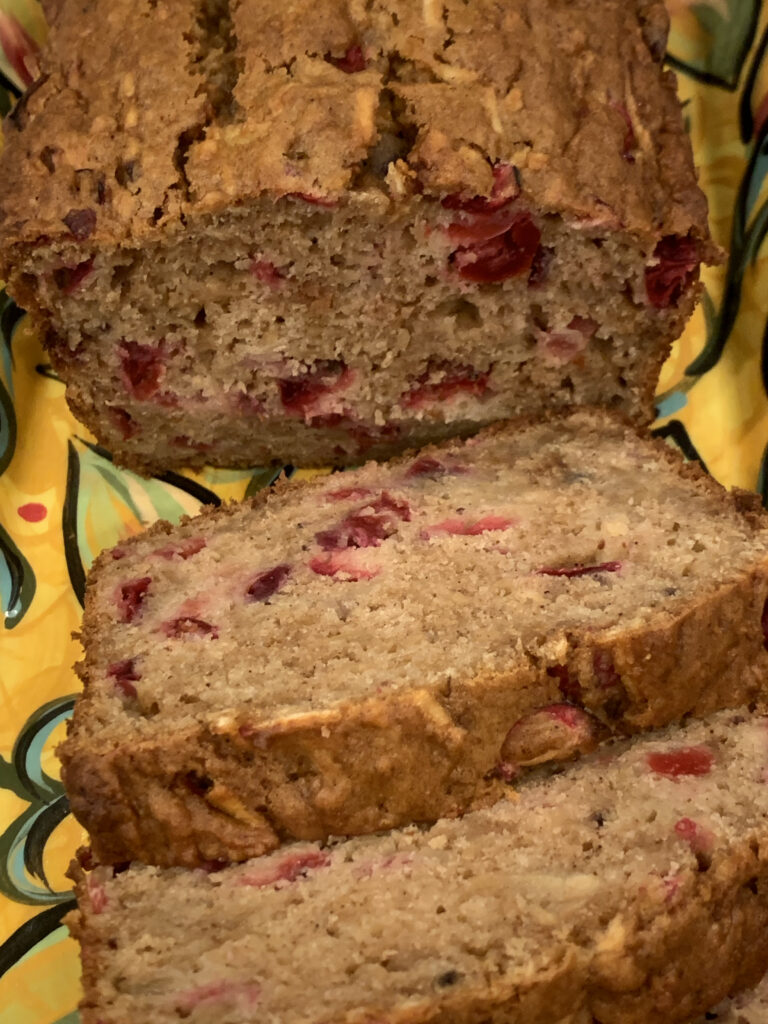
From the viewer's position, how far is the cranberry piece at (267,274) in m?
2.18

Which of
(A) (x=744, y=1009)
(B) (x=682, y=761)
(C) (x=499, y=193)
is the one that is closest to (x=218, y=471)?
(C) (x=499, y=193)

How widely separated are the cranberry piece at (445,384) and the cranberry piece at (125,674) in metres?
1.01

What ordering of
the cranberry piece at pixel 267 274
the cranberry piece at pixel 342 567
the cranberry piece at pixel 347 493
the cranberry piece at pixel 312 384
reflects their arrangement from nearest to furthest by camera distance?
the cranberry piece at pixel 342 567
the cranberry piece at pixel 267 274
the cranberry piece at pixel 347 493
the cranberry piece at pixel 312 384

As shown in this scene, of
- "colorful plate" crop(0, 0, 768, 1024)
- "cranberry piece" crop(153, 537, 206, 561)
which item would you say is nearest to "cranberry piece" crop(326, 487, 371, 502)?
"cranberry piece" crop(153, 537, 206, 561)

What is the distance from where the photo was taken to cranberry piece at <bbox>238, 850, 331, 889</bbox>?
172 centimetres

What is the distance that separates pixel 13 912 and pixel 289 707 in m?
0.84

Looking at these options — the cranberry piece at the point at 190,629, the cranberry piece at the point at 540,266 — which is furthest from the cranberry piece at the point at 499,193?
the cranberry piece at the point at 190,629

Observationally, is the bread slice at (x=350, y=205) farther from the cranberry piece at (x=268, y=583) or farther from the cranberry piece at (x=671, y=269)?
the cranberry piece at (x=268, y=583)

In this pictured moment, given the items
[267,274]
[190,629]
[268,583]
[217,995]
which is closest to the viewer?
[217,995]

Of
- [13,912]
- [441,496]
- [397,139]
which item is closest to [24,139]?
[397,139]

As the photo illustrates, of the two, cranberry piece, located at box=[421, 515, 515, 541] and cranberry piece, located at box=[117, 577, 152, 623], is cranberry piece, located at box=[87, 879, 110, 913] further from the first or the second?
cranberry piece, located at box=[421, 515, 515, 541]

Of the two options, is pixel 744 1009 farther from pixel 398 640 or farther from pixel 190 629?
pixel 190 629

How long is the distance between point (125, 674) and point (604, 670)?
94 cm

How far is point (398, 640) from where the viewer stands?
74.0 inches
